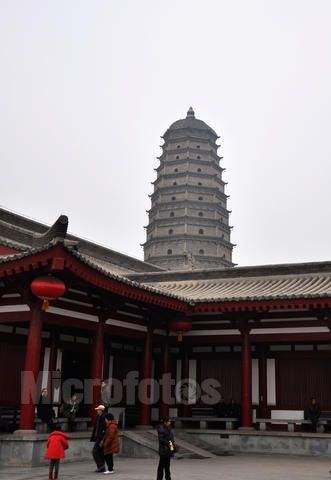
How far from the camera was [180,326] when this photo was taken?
20109mm

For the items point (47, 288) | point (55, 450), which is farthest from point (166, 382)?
point (55, 450)

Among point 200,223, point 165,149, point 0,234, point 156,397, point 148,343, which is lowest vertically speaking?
point 156,397

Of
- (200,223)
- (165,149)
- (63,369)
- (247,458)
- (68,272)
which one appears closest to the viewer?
(68,272)

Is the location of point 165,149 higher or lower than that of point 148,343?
higher

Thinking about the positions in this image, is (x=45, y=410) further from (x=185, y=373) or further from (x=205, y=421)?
(x=185, y=373)

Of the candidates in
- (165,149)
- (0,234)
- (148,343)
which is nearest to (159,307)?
(148,343)

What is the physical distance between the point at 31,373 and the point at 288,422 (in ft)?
30.2

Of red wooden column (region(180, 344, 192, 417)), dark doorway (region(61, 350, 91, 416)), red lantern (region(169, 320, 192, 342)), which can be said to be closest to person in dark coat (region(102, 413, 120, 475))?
dark doorway (region(61, 350, 91, 416))

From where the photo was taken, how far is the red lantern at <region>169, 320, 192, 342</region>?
20.1 meters

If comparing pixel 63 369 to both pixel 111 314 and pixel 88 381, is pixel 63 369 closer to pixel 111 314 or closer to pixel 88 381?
pixel 88 381

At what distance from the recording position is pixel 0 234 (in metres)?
23.7

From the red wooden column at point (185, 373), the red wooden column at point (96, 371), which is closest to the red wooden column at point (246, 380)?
the red wooden column at point (185, 373)

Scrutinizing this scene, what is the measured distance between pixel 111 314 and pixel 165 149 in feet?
172

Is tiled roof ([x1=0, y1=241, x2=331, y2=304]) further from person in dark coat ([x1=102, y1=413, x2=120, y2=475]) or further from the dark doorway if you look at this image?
person in dark coat ([x1=102, y1=413, x2=120, y2=475])
